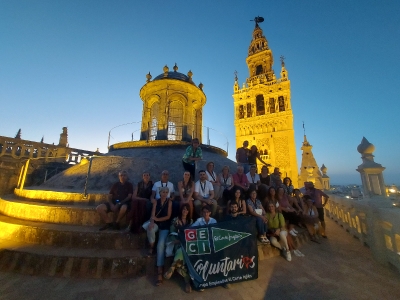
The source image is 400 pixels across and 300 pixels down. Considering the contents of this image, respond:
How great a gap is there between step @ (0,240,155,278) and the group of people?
38 centimetres

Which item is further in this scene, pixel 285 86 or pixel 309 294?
pixel 285 86

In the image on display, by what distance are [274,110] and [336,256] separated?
4159 centimetres

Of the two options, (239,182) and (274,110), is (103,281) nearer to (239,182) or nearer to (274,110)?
(239,182)

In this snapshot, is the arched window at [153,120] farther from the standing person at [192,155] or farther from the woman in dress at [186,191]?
the woman in dress at [186,191]

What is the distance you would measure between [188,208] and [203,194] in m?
0.70

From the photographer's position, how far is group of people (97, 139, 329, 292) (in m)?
4.09

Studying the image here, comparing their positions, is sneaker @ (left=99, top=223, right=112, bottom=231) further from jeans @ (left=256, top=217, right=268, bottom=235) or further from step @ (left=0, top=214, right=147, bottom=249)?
jeans @ (left=256, top=217, right=268, bottom=235)

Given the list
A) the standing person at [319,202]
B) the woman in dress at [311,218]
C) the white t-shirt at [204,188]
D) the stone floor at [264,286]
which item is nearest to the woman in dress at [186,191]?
Answer: the white t-shirt at [204,188]

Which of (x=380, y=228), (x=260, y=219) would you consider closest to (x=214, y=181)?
(x=260, y=219)

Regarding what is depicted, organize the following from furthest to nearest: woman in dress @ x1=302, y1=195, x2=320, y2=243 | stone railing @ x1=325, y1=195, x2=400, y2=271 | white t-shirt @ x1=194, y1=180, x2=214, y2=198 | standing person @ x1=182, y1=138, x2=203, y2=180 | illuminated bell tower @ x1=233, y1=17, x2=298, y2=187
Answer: illuminated bell tower @ x1=233, y1=17, x2=298, y2=187 → woman in dress @ x1=302, y1=195, x2=320, y2=243 → standing person @ x1=182, y1=138, x2=203, y2=180 → white t-shirt @ x1=194, y1=180, x2=214, y2=198 → stone railing @ x1=325, y1=195, x2=400, y2=271

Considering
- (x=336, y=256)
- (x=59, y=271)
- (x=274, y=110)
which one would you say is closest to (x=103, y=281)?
(x=59, y=271)

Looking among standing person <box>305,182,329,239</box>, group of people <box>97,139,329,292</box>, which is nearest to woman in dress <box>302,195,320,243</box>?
group of people <box>97,139,329,292</box>

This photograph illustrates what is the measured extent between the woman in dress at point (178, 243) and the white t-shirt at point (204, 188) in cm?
64

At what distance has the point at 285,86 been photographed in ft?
139
